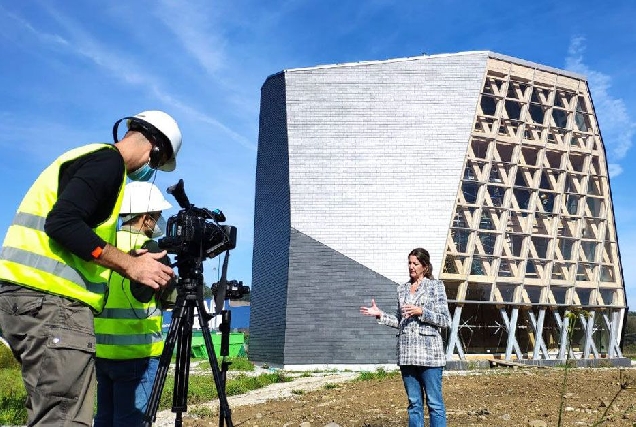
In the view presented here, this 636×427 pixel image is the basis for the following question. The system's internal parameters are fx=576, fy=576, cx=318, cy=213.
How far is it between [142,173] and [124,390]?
147 centimetres

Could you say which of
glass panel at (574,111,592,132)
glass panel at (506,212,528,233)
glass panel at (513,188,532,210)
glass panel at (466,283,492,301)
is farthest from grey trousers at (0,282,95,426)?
glass panel at (574,111,592,132)

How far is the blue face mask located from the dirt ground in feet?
14.4

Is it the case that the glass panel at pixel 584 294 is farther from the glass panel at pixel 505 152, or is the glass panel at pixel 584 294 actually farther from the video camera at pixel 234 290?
the video camera at pixel 234 290

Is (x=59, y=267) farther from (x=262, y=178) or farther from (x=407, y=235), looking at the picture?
(x=262, y=178)

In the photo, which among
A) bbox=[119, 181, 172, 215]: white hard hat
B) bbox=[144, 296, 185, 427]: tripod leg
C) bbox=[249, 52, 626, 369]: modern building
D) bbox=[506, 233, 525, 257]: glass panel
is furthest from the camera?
bbox=[506, 233, 525, 257]: glass panel

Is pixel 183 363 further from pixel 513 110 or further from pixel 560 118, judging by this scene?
pixel 560 118

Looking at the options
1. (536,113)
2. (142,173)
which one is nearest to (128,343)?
(142,173)

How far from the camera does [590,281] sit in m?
23.1

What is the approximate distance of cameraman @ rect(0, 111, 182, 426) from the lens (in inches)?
95.7

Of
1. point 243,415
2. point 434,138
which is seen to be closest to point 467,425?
point 243,415

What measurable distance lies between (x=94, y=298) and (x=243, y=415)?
20.1 feet

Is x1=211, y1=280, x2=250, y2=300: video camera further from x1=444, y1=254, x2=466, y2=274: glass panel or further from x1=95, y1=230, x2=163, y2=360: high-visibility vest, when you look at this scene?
x1=444, y1=254, x2=466, y2=274: glass panel

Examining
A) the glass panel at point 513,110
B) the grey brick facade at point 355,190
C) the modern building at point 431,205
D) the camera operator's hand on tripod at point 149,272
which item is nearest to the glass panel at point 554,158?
the modern building at point 431,205

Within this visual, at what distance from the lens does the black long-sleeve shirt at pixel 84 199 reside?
8.03 ft
